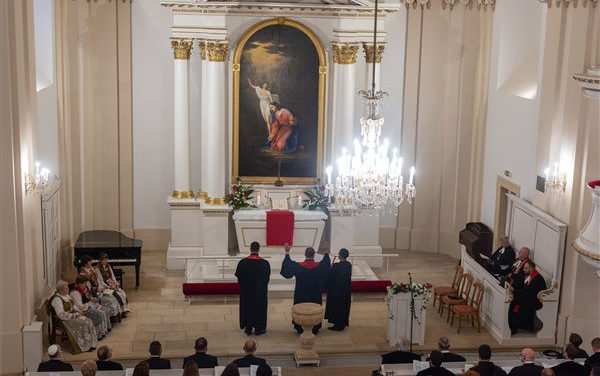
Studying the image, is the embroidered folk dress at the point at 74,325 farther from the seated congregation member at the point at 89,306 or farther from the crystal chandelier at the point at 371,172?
the crystal chandelier at the point at 371,172

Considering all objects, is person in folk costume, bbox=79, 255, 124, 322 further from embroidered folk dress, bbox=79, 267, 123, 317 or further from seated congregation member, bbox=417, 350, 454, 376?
seated congregation member, bbox=417, 350, 454, 376

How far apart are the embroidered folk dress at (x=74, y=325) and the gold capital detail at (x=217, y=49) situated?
6.62 meters

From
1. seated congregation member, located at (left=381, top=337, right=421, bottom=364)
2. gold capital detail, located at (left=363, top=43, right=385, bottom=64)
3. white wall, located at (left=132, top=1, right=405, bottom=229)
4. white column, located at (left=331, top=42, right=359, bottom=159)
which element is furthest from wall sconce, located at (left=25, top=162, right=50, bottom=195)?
gold capital detail, located at (left=363, top=43, right=385, bottom=64)

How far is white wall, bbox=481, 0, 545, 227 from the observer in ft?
61.8

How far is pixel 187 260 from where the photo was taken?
67.1 ft

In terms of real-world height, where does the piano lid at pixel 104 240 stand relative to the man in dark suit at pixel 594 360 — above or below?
above

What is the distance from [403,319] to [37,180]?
23.6 ft

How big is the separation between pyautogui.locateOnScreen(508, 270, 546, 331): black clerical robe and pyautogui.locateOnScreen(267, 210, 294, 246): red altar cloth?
19.0 ft

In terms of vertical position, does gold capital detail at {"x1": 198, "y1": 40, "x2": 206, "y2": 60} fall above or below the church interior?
above

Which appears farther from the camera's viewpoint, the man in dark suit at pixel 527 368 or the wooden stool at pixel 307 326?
the wooden stool at pixel 307 326

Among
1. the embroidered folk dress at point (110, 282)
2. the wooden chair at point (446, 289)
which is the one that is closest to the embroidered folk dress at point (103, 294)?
the embroidered folk dress at point (110, 282)

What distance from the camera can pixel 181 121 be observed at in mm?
21328

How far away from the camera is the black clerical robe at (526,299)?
1719cm

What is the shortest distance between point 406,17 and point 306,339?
9236 mm
